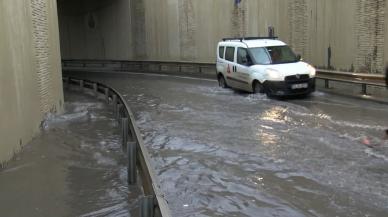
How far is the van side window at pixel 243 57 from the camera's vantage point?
1705 cm

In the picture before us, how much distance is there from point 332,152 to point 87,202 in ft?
14.3

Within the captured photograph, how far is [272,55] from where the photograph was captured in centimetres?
1695

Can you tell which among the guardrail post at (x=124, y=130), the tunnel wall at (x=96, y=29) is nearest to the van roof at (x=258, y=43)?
the guardrail post at (x=124, y=130)

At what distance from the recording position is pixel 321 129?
424 inches

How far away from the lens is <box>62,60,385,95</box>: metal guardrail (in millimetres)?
15602

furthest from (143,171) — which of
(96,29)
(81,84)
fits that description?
(96,29)

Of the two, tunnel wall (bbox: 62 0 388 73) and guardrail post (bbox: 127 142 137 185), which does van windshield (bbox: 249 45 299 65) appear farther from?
guardrail post (bbox: 127 142 137 185)

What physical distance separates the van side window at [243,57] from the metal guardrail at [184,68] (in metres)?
2.67

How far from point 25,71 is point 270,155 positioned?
507 centimetres

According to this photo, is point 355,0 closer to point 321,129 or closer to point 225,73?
point 225,73

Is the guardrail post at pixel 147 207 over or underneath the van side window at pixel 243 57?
underneath

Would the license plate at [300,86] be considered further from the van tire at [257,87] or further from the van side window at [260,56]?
the van side window at [260,56]

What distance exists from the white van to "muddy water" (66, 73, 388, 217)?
1.51ft

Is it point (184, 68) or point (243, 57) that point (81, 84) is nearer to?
point (243, 57)
